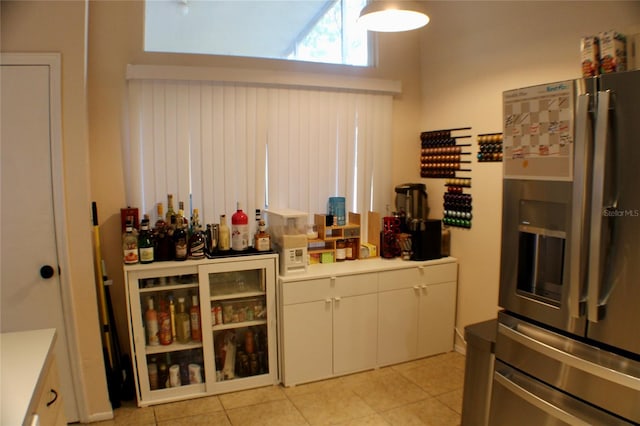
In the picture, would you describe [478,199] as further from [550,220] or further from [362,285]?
[550,220]

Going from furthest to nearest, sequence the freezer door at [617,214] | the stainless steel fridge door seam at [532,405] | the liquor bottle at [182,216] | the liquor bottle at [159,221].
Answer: the liquor bottle at [182,216] < the liquor bottle at [159,221] < the stainless steel fridge door seam at [532,405] < the freezer door at [617,214]

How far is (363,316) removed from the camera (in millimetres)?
3094

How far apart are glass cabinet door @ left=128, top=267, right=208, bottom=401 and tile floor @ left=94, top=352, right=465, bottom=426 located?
13 centimetres

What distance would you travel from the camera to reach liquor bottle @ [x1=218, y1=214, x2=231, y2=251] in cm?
291

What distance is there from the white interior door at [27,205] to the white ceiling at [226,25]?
923mm

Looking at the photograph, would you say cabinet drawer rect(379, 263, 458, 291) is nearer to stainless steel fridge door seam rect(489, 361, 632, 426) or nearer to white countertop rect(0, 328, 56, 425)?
stainless steel fridge door seam rect(489, 361, 632, 426)

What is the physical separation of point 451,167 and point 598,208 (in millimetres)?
1911

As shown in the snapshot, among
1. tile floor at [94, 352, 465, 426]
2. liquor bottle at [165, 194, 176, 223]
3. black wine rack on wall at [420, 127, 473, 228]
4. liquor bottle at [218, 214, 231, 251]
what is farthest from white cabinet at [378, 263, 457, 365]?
liquor bottle at [165, 194, 176, 223]

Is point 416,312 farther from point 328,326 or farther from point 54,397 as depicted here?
point 54,397

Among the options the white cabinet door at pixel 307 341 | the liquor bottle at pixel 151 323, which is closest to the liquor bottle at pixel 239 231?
the white cabinet door at pixel 307 341

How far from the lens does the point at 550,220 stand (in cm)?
176

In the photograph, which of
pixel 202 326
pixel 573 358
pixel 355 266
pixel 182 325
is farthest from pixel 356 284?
pixel 573 358

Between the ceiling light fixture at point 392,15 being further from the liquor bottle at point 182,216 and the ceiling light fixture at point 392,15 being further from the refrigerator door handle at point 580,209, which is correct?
the liquor bottle at point 182,216

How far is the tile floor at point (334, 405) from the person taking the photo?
259 cm
